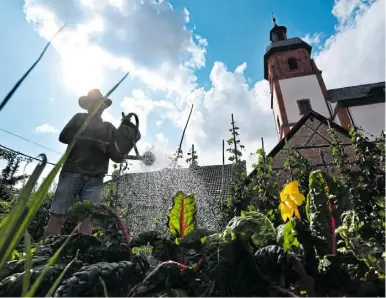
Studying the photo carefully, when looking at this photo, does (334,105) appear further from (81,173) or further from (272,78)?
(81,173)

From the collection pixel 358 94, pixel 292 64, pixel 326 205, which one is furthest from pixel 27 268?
pixel 292 64

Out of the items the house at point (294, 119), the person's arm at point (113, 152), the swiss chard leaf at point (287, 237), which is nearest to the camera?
the swiss chard leaf at point (287, 237)

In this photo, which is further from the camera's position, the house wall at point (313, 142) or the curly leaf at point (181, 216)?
the house wall at point (313, 142)

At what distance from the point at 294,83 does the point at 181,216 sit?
73.9 feet

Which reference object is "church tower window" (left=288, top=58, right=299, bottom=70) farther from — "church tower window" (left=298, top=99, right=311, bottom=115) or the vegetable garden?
the vegetable garden

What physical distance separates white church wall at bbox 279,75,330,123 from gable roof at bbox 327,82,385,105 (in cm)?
93

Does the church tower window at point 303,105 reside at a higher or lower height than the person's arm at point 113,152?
higher

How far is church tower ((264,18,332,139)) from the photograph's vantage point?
19.8 meters

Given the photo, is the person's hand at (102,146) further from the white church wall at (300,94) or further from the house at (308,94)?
the white church wall at (300,94)

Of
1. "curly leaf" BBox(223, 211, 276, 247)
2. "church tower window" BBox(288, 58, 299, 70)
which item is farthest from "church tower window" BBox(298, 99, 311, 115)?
"curly leaf" BBox(223, 211, 276, 247)

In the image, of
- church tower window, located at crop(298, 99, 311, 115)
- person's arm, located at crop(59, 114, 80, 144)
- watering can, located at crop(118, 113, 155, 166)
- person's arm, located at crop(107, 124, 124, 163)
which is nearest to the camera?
watering can, located at crop(118, 113, 155, 166)

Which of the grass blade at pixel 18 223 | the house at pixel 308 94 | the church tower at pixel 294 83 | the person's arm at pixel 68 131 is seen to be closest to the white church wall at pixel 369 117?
the house at pixel 308 94

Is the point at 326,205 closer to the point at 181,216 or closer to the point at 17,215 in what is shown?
the point at 181,216

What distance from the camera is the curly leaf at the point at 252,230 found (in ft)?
→ 2.29
